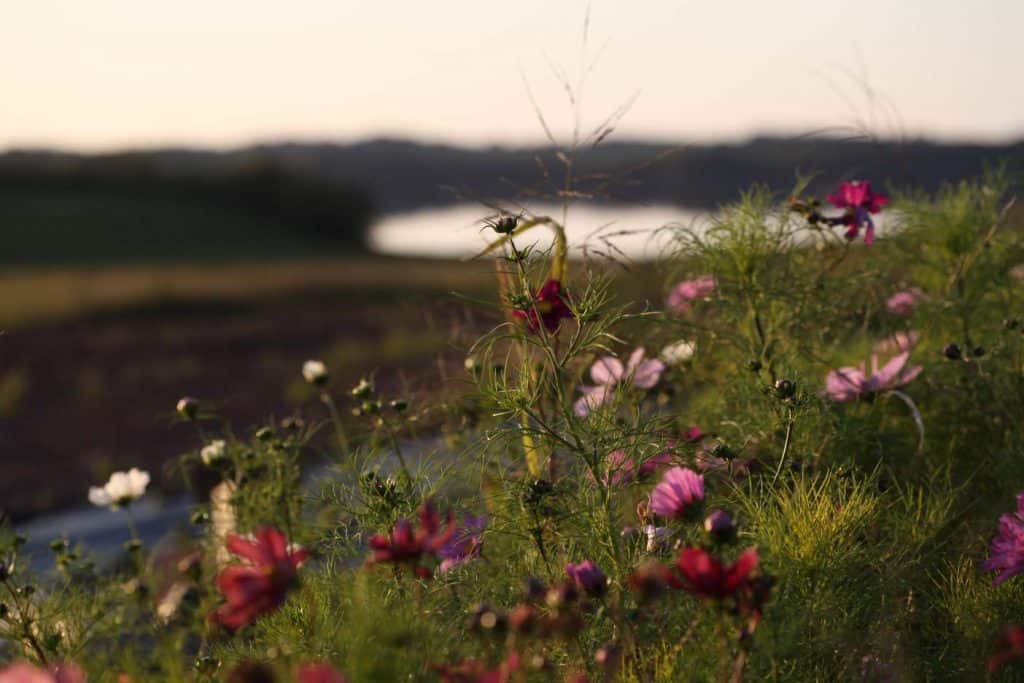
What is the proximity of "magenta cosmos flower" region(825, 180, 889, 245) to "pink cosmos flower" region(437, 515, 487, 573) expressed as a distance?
1.01 metres

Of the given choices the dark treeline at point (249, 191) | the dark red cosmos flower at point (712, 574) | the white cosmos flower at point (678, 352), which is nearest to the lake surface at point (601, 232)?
the white cosmos flower at point (678, 352)

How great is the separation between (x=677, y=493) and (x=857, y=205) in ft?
3.37

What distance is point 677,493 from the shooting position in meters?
1.51

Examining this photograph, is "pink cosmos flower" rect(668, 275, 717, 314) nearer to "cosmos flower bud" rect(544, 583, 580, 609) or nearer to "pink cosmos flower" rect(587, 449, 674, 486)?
"pink cosmos flower" rect(587, 449, 674, 486)

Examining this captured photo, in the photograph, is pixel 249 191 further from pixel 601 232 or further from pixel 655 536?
pixel 655 536

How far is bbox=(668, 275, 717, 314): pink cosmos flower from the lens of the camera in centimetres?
235

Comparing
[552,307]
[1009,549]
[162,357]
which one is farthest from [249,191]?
[1009,549]

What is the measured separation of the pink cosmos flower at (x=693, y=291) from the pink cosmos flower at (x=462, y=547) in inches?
31.0

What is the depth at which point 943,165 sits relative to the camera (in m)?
3.27

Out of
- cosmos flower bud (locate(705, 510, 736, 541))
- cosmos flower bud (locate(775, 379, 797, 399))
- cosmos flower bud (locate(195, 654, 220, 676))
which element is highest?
cosmos flower bud (locate(775, 379, 797, 399))

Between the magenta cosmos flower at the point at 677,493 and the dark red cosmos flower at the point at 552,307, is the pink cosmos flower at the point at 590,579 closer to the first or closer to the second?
the magenta cosmos flower at the point at 677,493

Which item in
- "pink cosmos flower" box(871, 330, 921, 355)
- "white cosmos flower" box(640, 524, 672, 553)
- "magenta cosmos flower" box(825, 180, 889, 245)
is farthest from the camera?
"pink cosmos flower" box(871, 330, 921, 355)

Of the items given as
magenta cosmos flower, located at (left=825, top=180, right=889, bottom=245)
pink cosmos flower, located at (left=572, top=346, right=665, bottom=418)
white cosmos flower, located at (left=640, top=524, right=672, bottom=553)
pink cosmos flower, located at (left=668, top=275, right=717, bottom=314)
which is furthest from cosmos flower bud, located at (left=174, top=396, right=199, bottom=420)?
magenta cosmos flower, located at (left=825, top=180, right=889, bottom=245)

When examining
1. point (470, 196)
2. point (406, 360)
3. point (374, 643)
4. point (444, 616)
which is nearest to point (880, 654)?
point (444, 616)
